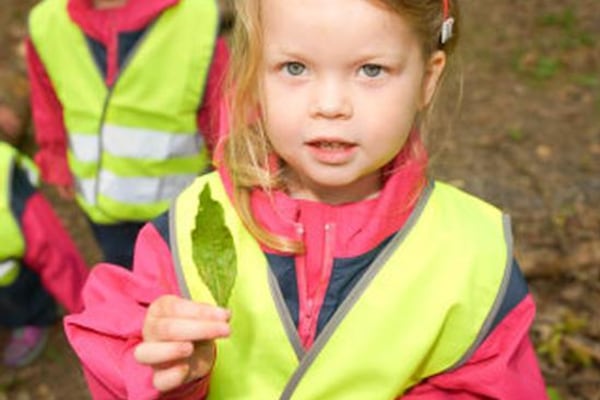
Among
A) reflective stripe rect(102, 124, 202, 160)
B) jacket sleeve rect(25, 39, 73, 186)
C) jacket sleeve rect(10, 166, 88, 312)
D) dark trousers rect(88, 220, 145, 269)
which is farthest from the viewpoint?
jacket sleeve rect(10, 166, 88, 312)

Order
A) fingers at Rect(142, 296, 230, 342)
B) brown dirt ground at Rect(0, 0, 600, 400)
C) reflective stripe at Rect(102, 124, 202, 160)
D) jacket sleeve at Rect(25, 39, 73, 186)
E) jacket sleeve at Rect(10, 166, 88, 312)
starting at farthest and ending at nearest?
brown dirt ground at Rect(0, 0, 600, 400) < jacket sleeve at Rect(10, 166, 88, 312) < jacket sleeve at Rect(25, 39, 73, 186) < reflective stripe at Rect(102, 124, 202, 160) < fingers at Rect(142, 296, 230, 342)

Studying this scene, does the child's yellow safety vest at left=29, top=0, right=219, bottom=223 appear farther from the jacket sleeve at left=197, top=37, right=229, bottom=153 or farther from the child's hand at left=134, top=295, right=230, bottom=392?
the child's hand at left=134, top=295, right=230, bottom=392

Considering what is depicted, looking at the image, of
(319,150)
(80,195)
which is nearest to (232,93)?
(319,150)

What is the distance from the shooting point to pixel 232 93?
1877mm

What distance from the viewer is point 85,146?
3.10 m

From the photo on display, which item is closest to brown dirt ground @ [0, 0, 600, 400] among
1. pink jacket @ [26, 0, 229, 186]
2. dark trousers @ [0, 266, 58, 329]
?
dark trousers @ [0, 266, 58, 329]

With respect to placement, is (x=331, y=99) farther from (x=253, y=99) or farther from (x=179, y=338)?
(x=179, y=338)

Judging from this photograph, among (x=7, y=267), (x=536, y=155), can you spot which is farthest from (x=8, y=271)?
(x=536, y=155)

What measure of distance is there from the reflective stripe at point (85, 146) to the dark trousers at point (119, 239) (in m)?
0.30

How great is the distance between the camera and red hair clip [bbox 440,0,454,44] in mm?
→ 1755

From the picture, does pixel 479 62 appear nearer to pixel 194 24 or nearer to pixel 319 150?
pixel 194 24

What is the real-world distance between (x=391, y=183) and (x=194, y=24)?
138 centimetres

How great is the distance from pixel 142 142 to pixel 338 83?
1590mm

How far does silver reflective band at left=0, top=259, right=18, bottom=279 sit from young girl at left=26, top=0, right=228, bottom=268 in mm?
531
